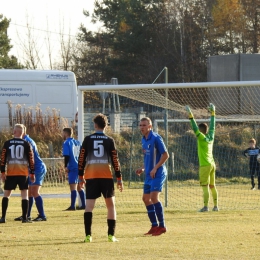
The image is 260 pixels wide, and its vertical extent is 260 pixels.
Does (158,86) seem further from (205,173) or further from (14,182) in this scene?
(14,182)

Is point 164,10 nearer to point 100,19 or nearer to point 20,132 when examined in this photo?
point 100,19

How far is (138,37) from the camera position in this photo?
186ft

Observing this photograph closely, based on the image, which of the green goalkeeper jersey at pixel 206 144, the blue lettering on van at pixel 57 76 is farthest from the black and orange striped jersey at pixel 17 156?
the blue lettering on van at pixel 57 76

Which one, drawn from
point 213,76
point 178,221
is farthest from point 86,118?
point 213,76

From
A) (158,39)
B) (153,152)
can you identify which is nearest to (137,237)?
(153,152)

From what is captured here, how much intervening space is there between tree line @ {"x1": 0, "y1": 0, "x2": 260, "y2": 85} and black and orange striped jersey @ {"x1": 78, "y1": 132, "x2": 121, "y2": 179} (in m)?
43.4

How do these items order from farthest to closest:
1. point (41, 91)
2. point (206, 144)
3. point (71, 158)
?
1. point (41, 91)
2. point (71, 158)
3. point (206, 144)

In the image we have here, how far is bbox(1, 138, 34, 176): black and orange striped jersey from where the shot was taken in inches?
552

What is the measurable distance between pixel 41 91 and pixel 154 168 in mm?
17485

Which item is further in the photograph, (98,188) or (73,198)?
(73,198)

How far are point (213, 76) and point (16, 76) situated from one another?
66.5 ft

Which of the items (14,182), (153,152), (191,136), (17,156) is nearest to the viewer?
(153,152)

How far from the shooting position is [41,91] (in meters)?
29.4

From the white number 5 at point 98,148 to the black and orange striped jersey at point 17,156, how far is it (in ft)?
9.23
